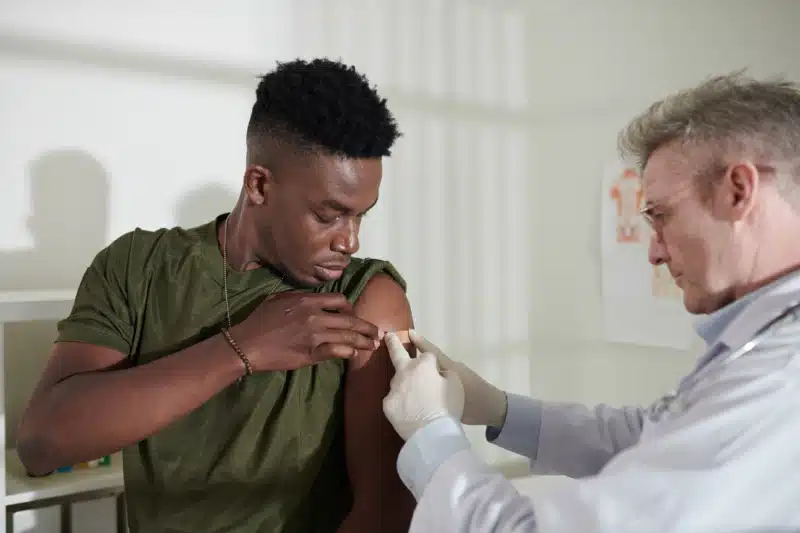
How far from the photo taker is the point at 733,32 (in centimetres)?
242

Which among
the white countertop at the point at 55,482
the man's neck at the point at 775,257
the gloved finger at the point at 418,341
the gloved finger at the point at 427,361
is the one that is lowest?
the white countertop at the point at 55,482

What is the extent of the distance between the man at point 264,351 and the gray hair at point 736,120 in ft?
1.50

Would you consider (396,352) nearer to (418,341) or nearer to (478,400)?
(418,341)

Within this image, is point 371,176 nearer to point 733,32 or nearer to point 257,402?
point 257,402

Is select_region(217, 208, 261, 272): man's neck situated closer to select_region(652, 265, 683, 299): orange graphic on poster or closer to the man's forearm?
the man's forearm

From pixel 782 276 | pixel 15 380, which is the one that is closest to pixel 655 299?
pixel 782 276

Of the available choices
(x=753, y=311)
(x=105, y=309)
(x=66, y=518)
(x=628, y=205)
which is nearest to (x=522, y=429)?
(x=753, y=311)

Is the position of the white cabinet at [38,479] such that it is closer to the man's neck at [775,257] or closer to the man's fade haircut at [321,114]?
the man's fade haircut at [321,114]

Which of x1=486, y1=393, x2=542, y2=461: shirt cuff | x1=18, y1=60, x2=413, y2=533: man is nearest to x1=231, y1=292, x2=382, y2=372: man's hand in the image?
x1=18, y1=60, x2=413, y2=533: man

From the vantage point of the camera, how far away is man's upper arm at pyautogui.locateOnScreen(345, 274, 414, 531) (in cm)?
120

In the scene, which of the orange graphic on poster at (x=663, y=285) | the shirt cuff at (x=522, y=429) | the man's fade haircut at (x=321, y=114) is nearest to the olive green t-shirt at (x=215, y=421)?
the man's fade haircut at (x=321, y=114)

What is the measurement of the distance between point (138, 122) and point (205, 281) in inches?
39.1

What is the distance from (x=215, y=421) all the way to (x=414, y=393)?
35 centimetres

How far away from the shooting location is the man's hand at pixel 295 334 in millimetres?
1113
